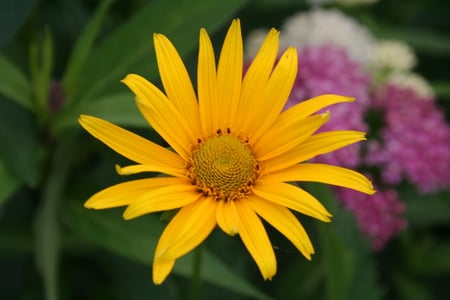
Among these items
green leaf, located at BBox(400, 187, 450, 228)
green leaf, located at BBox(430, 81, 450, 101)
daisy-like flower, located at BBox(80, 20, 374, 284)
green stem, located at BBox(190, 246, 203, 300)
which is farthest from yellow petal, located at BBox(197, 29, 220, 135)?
green leaf, located at BBox(430, 81, 450, 101)

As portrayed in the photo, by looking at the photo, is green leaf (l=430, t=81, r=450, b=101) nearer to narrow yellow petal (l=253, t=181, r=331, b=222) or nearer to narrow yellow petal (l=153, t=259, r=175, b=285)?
narrow yellow petal (l=253, t=181, r=331, b=222)

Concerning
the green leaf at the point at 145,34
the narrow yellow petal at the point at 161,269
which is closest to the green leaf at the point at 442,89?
the green leaf at the point at 145,34

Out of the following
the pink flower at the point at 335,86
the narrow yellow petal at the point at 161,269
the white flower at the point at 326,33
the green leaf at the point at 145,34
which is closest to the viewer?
the narrow yellow petal at the point at 161,269

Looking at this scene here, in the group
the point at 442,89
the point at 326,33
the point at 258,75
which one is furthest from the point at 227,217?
the point at 442,89

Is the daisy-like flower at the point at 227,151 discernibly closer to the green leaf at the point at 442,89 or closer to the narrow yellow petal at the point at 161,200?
the narrow yellow petal at the point at 161,200

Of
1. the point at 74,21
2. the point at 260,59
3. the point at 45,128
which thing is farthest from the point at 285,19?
the point at 260,59

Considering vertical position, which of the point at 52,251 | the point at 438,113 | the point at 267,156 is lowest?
the point at 52,251

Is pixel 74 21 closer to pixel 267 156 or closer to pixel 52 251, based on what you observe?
pixel 52 251
